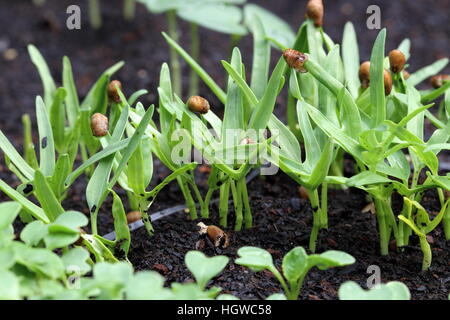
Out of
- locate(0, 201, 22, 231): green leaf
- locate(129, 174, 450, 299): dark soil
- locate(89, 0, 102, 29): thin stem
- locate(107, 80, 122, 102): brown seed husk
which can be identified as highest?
locate(89, 0, 102, 29): thin stem

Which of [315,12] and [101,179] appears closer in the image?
[101,179]

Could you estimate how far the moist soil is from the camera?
119 centimetres

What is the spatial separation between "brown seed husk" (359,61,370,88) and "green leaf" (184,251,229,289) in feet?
1.91

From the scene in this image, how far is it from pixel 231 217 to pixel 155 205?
0.24m

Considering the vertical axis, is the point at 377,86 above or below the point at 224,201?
above

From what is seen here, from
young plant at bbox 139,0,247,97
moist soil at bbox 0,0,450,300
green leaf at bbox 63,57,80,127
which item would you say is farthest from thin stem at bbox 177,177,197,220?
young plant at bbox 139,0,247,97

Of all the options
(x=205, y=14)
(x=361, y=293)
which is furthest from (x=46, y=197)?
(x=205, y=14)

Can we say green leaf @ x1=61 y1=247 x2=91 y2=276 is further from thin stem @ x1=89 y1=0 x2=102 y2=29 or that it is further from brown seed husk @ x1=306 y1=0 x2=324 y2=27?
thin stem @ x1=89 y1=0 x2=102 y2=29

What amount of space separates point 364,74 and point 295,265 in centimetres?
54

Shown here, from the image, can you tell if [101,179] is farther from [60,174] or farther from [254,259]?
[254,259]

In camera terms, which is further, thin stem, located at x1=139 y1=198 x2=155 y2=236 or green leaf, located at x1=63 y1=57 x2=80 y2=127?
green leaf, located at x1=63 y1=57 x2=80 y2=127

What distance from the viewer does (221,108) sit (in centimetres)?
212

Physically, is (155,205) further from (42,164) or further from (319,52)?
(319,52)

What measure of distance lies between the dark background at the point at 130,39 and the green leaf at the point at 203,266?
3.82 ft
